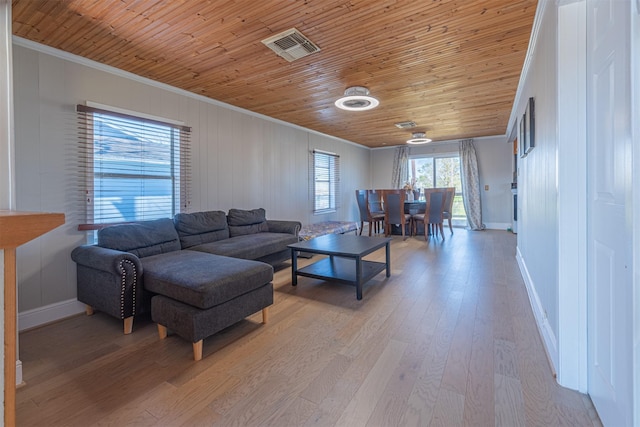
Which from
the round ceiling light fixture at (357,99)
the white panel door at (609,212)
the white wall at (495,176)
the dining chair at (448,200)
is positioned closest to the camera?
the white panel door at (609,212)

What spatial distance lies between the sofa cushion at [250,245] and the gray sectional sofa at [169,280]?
1cm

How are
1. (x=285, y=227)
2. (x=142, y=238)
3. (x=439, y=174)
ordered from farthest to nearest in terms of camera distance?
(x=439, y=174) < (x=285, y=227) < (x=142, y=238)

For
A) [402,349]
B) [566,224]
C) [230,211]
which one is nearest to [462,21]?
[566,224]

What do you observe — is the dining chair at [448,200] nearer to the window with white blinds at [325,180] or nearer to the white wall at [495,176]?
the white wall at [495,176]

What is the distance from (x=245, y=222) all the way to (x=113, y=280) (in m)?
1.96

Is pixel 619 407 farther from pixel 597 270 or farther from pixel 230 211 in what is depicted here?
pixel 230 211

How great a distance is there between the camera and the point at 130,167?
3.08 m

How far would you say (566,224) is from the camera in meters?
1.50

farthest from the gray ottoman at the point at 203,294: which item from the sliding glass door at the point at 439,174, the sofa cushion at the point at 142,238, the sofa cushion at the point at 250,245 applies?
the sliding glass door at the point at 439,174

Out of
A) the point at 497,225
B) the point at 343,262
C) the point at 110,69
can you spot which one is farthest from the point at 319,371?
the point at 497,225

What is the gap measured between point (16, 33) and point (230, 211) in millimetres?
2522

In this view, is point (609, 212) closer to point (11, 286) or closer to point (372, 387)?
point (372, 387)

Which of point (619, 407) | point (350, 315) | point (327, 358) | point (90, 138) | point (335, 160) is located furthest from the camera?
point (335, 160)

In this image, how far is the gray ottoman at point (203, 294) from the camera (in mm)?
1847
